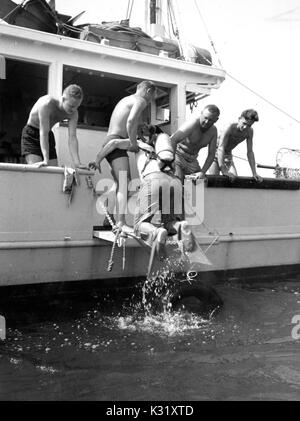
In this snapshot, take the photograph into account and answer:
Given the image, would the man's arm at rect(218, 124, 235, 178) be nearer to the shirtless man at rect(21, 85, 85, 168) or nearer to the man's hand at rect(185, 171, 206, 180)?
the man's hand at rect(185, 171, 206, 180)

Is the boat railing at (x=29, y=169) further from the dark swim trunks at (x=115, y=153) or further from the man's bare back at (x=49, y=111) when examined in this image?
the man's bare back at (x=49, y=111)

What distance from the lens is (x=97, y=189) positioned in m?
5.68

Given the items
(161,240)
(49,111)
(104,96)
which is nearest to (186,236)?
(161,240)

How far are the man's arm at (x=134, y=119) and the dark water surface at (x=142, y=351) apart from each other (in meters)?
1.88

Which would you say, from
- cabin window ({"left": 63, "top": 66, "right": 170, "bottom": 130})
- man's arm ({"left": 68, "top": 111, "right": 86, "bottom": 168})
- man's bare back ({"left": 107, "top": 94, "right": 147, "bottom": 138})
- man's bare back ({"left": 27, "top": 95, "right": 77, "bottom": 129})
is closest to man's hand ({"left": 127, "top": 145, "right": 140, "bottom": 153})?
man's bare back ({"left": 107, "top": 94, "right": 147, "bottom": 138})

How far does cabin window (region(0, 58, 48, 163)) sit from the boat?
30mm

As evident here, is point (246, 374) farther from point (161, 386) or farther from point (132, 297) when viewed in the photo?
point (132, 297)

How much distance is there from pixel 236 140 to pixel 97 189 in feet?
7.27

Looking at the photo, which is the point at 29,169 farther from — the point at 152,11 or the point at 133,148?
the point at 152,11

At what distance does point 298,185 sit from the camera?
712 centimetres

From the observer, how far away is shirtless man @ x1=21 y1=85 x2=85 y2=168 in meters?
5.07

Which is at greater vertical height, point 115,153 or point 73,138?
point 73,138
